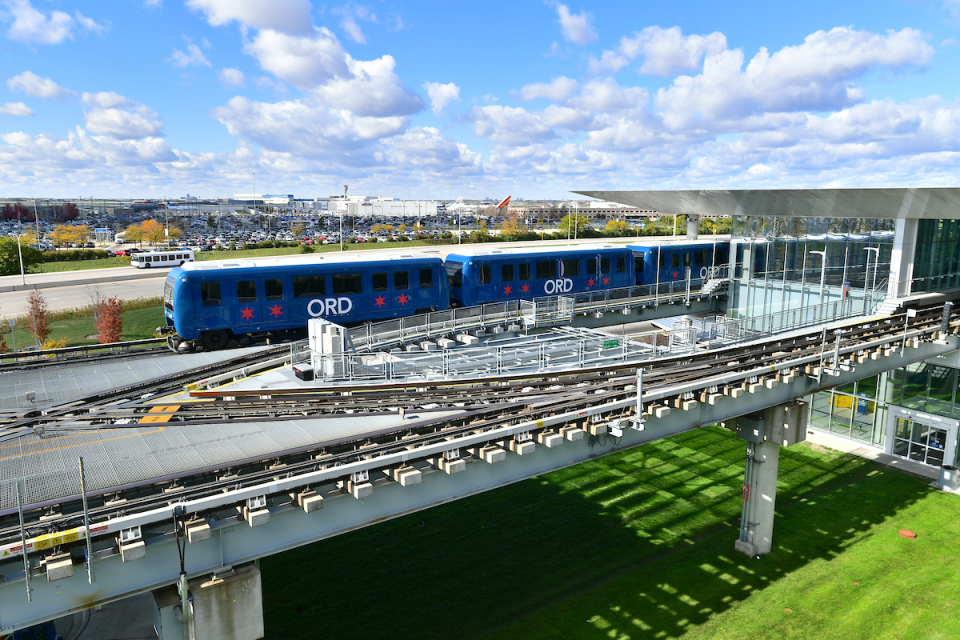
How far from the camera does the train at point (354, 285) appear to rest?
23.6 meters

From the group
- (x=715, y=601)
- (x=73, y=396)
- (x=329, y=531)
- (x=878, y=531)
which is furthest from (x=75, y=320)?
(x=878, y=531)

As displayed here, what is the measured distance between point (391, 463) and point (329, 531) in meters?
1.67

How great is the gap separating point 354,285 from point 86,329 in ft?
93.7

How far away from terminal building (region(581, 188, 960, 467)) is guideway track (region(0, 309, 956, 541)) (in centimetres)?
352

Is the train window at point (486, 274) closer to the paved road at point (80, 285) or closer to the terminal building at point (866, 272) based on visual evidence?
the terminal building at point (866, 272)

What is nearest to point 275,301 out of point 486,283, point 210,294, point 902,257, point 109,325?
point 210,294

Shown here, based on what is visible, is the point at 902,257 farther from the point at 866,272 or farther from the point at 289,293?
the point at 289,293

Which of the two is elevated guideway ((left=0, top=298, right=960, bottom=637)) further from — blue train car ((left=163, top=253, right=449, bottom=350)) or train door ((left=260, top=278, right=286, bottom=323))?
train door ((left=260, top=278, right=286, bottom=323))

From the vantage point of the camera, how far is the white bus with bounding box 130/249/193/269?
6725 centimetres

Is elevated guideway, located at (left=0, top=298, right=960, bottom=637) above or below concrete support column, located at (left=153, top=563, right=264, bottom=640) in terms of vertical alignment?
above

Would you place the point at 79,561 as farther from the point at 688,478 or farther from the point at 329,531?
the point at 688,478

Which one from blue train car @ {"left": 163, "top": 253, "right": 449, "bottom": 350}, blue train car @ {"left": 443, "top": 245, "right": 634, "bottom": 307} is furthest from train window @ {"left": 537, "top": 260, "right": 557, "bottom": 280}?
blue train car @ {"left": 163, "top": 253, "right": 449, "bottom": 350}

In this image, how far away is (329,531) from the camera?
38.4 feet

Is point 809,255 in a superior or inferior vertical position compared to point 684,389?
superior
